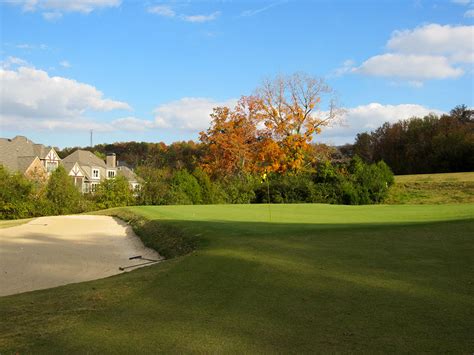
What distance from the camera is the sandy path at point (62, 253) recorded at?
11016 millimetres

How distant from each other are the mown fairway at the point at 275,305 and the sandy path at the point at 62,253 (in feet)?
11.2

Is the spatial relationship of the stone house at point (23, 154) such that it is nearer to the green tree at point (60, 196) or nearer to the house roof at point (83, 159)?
the house roof at point (83, 159)

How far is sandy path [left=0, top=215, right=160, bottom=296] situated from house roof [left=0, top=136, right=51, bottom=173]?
32.4m

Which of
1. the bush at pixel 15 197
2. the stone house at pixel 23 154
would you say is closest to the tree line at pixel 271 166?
the bush at pixel 15 197

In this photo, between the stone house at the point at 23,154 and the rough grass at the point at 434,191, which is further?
the stone house at the point at 23,154

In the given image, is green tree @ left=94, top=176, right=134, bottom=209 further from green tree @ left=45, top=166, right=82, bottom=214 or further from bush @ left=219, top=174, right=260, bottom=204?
bush @ left=219, top=174, right=260, bottom=204

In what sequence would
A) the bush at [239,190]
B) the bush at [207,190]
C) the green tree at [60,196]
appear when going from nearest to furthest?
the green tree at [60,196]
the bush at [207,190]
the bush at [239,190]

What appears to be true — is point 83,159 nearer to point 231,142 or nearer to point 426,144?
point 231,142

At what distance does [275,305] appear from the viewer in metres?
5.46

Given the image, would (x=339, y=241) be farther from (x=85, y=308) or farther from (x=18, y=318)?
(x=18, y=318)

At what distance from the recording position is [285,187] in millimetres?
36094

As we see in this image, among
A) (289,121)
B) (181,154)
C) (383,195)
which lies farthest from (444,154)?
(181,154)

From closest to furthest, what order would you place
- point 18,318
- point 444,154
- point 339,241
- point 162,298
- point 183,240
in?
point 18,318 < point 162,298 < point 339,241 < point 183,240 < point 444,154

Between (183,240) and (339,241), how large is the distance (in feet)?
15.5
